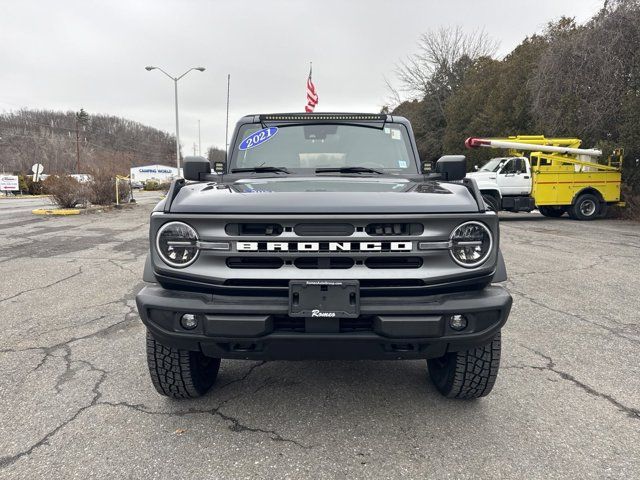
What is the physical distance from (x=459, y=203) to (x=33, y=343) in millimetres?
3580

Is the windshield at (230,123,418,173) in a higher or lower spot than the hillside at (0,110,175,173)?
lower

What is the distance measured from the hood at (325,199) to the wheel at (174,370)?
84cm

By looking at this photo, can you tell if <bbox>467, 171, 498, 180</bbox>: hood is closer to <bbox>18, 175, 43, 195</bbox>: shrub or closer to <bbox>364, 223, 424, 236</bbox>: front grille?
<bbox>364, 223, 424, 236</bbox>: front grille

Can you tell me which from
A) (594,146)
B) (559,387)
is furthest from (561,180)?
(559,387)

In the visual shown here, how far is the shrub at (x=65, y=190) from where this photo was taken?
16.8 metres

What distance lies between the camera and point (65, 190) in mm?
16859

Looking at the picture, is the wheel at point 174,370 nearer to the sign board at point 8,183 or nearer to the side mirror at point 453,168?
the side mirror at point 453,168

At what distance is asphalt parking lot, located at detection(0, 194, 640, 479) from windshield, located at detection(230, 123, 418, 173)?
156 cm

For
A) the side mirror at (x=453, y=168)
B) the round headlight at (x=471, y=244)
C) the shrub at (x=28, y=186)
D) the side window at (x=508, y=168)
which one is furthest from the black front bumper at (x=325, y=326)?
the shrub at (x=28, y=186)

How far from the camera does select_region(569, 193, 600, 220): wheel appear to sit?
1606 centimetres

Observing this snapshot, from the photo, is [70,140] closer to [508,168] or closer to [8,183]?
[8,183]

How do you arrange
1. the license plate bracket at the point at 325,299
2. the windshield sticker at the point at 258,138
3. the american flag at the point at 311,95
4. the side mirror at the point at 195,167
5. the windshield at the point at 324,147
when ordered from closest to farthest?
1. the license plate bracket at the point at 325,299
2. the side mirror at the point at 195,167
3. the windshield at the point at 324,147
4. the windshield sticker at the point at 258,138
5. the american flag at the point at 311,95

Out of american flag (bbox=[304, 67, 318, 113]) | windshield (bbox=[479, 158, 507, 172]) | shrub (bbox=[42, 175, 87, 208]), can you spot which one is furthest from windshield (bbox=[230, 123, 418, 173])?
shrub (bbox=[42, 175, 87, 208])

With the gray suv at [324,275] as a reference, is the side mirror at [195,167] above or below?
above
